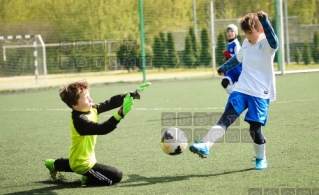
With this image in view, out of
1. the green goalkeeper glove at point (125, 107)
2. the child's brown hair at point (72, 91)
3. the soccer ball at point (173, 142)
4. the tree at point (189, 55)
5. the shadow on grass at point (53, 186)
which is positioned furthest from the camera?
the tree at point (189, 55)

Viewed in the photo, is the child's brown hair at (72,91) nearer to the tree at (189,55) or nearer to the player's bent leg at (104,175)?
the player's bent leg at (104,175)

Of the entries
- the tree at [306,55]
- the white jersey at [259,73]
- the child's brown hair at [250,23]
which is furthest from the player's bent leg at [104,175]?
the tree at [306,55]

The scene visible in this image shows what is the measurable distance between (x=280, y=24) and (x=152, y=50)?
739 cm

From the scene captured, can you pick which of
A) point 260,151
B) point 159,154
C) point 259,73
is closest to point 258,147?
point 260,151

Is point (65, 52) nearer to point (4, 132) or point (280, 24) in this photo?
point (280, 24)

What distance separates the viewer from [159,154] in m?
6.91

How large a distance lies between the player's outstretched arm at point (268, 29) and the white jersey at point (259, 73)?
12 cm

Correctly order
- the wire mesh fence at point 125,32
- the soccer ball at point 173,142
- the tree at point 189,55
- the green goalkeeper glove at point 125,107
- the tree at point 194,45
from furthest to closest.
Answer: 1. the tree at point 194,45
2. the tree at point 189,55
3. the wire mesh fence at point 125,32
4. the soccer ball at point 173,142
5. the green goalkeeper glove at point 125,107

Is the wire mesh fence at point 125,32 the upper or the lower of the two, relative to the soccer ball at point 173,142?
upper

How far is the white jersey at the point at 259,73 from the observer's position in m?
5.99

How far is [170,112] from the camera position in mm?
11086

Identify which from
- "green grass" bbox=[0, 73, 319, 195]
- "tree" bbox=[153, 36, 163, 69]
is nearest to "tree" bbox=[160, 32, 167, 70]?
"tree" bbox=[153, 36, 163, 69]

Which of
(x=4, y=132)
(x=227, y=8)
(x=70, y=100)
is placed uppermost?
(x=227, y=8)

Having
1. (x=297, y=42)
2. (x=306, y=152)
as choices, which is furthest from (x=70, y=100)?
(x=297, y=42)
